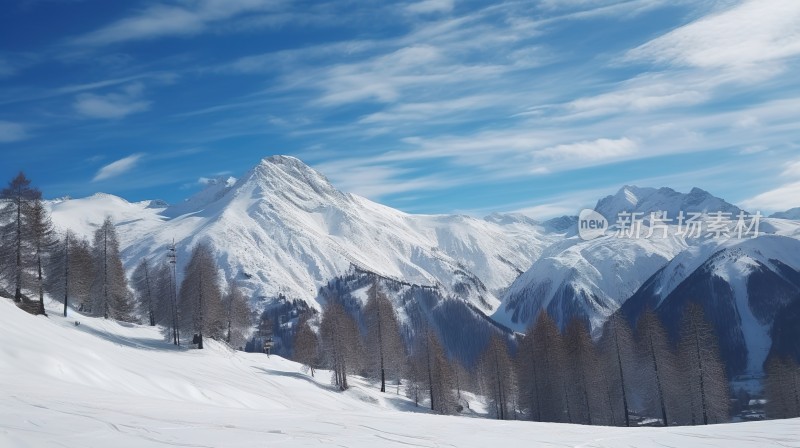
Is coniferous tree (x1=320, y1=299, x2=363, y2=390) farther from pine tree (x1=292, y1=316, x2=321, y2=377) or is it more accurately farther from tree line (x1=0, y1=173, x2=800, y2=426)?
pine tree (x1=292, y1=316, x2=321, y2=377)

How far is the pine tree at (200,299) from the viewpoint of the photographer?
56938 millimetres

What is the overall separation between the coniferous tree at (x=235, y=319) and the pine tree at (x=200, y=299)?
38.7ft

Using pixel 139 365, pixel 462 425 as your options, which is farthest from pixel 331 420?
pixel 139 365

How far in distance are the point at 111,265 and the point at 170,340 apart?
13555 millimetres

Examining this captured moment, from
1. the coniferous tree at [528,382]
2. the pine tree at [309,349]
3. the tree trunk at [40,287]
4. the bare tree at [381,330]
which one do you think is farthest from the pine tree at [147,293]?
the coniferous tree at [528,382]

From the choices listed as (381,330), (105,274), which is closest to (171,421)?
(381,330)

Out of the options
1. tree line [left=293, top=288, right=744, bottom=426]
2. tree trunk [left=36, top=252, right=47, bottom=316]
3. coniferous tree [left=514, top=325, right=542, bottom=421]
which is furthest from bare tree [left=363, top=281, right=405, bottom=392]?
tree trunk [left=36, top=252, right=47, bottom=316]

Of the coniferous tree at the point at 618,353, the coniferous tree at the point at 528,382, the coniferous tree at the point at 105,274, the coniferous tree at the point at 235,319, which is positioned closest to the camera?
the coniferous tree at the point at 618,353

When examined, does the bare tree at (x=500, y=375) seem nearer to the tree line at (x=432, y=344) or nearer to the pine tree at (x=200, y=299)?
the tree line at (x=432, y=344)

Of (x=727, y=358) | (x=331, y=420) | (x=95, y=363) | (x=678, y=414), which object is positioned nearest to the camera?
(x=331, y=420)

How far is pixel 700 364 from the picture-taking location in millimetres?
51656

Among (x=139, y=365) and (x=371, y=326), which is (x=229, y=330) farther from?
(x=139, y=365)

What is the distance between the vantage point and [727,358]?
6348 inches

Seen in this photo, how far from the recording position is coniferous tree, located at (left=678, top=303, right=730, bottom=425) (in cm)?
5162
